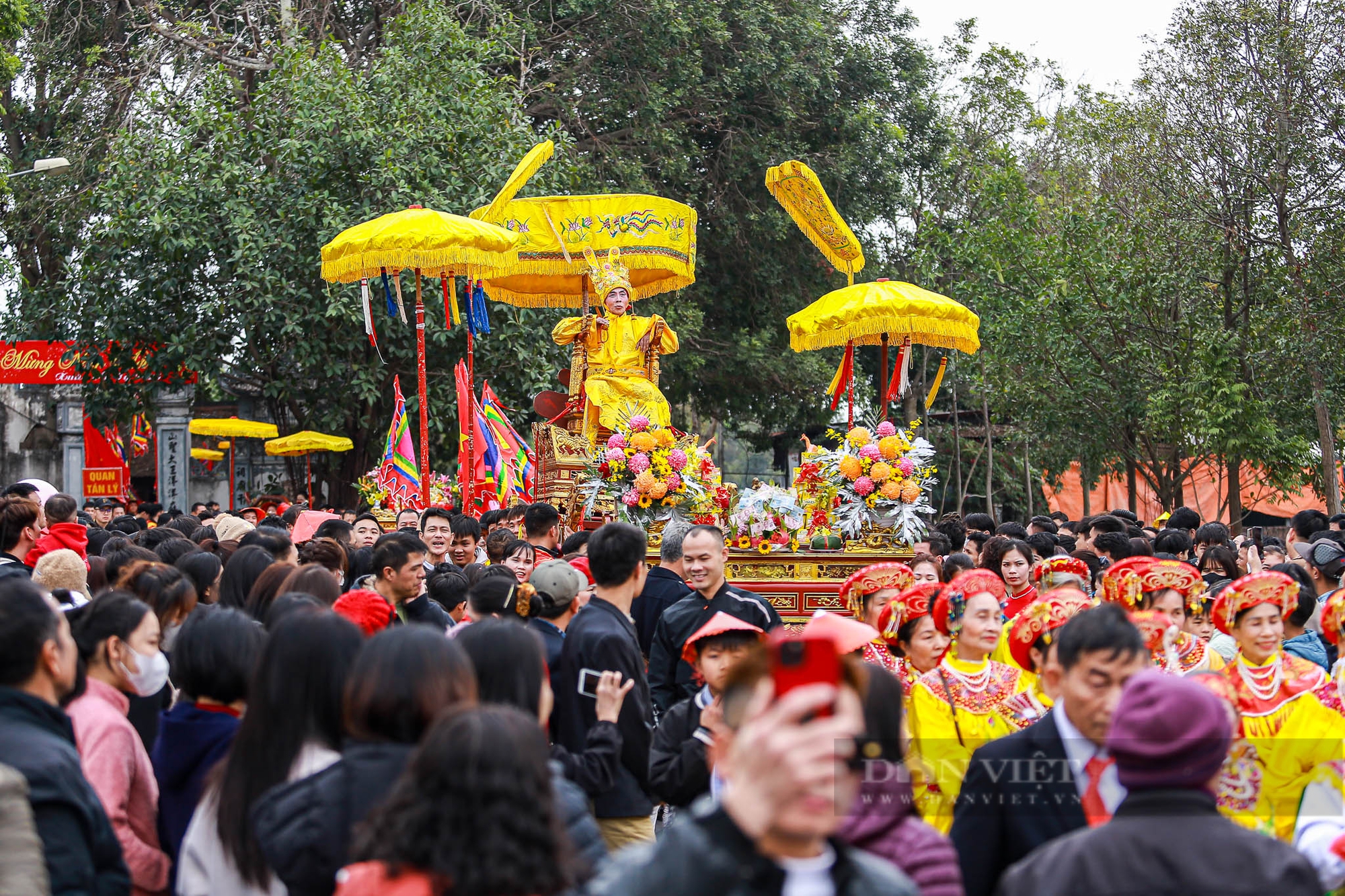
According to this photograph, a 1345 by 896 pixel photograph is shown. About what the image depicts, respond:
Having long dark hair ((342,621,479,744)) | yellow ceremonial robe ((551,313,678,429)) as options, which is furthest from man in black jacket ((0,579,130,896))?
yellow ceremonial robe ((551,313,678,429))

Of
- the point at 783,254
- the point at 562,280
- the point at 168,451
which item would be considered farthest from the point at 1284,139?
the point at 168,451

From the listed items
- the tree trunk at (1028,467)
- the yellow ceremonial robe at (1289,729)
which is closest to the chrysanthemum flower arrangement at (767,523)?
the yellow ceremonial robe at (1289,729)

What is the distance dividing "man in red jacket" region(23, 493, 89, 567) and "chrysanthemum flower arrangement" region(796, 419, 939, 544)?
5126mm

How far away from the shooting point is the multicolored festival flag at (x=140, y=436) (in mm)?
24719

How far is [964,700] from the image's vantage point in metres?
4.31

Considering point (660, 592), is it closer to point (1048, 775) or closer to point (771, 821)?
point (1048, 775)

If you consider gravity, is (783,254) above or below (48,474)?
above

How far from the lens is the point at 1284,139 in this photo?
48.1ft

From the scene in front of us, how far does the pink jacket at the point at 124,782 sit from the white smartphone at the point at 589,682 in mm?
1483

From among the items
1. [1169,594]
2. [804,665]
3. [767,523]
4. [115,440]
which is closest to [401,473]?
[767,523]

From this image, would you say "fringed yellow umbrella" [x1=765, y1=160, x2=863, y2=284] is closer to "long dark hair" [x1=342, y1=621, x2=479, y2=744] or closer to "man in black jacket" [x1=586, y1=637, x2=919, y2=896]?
"long dark hair" [x1=342, y1=621, x2=479, y2=744]

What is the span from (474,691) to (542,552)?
4780 millimetres

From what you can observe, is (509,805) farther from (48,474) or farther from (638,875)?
(48,474)

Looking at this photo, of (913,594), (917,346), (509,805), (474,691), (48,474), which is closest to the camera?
(509,805)
